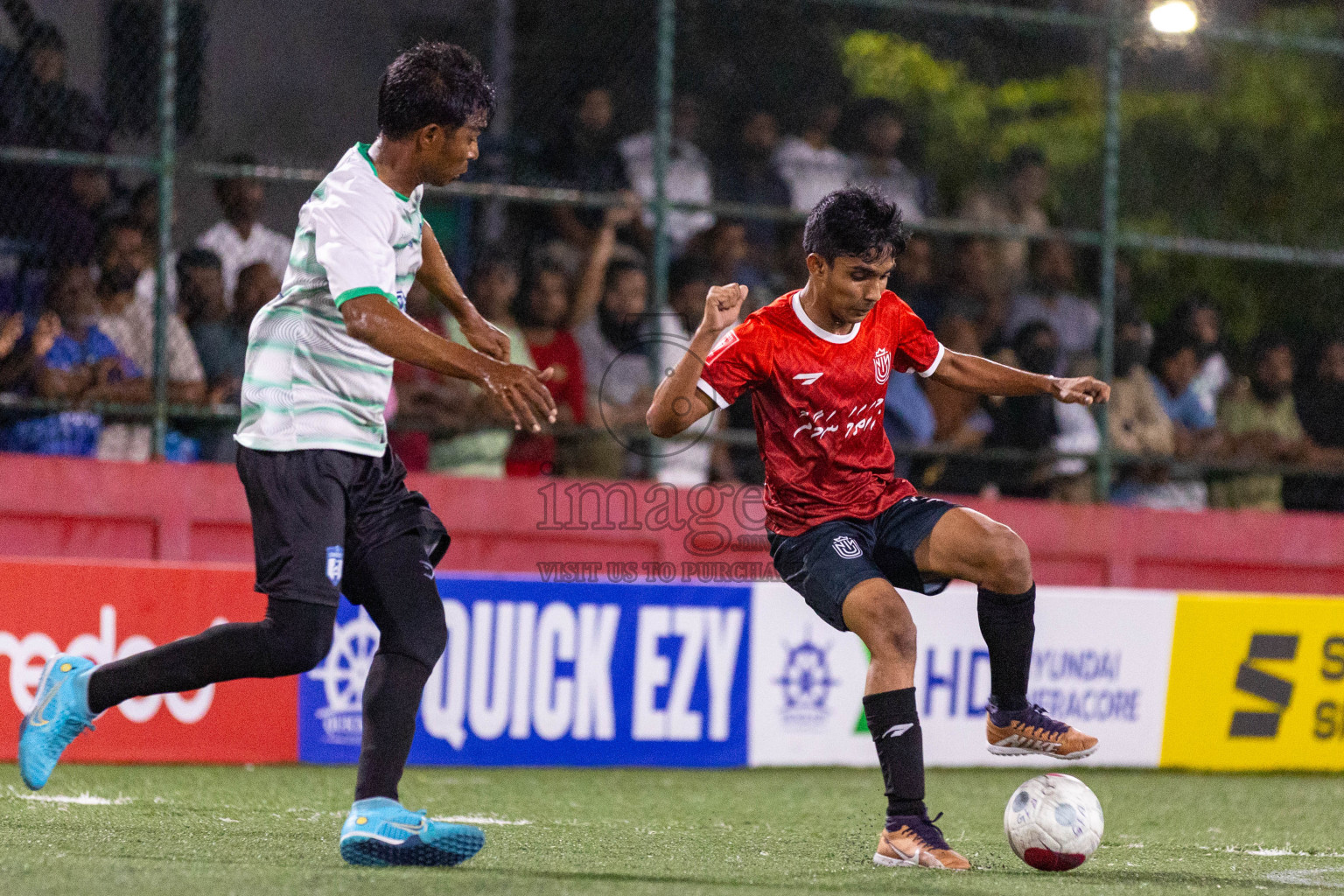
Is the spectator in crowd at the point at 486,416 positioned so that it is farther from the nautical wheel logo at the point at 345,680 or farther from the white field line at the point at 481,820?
the white field line at the point at 481,820

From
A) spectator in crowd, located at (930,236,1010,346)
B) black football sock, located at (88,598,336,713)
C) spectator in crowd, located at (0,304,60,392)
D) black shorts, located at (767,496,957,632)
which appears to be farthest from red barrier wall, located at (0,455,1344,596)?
black football sock, located at (88,598,336,713)

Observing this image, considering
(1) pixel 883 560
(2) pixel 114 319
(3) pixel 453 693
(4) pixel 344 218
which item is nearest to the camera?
(4) pixel 344 218

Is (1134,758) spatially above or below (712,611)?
below

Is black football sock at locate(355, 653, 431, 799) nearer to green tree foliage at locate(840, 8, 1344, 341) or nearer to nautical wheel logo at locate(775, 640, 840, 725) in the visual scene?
nautical wheel logo at locate(775, 640, 840, 725)

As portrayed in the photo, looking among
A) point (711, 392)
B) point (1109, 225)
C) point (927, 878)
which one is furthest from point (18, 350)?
point (1109, 225)

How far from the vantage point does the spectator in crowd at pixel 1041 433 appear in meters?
9.93

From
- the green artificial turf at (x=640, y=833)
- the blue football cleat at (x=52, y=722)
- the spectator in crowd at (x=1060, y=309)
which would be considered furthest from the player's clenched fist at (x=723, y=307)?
the spectator in crowd at (x=1060, y=309)

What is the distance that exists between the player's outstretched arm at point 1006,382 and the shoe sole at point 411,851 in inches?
86.1

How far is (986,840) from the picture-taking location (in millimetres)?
5703

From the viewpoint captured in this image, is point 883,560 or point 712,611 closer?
point 883,560

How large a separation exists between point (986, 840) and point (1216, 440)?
530cm

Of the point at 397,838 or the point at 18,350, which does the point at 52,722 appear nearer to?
the point at 397,838

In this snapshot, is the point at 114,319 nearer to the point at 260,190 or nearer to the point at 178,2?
the point at 260,190

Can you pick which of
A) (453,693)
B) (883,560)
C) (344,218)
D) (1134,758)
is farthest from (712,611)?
(344,218)
